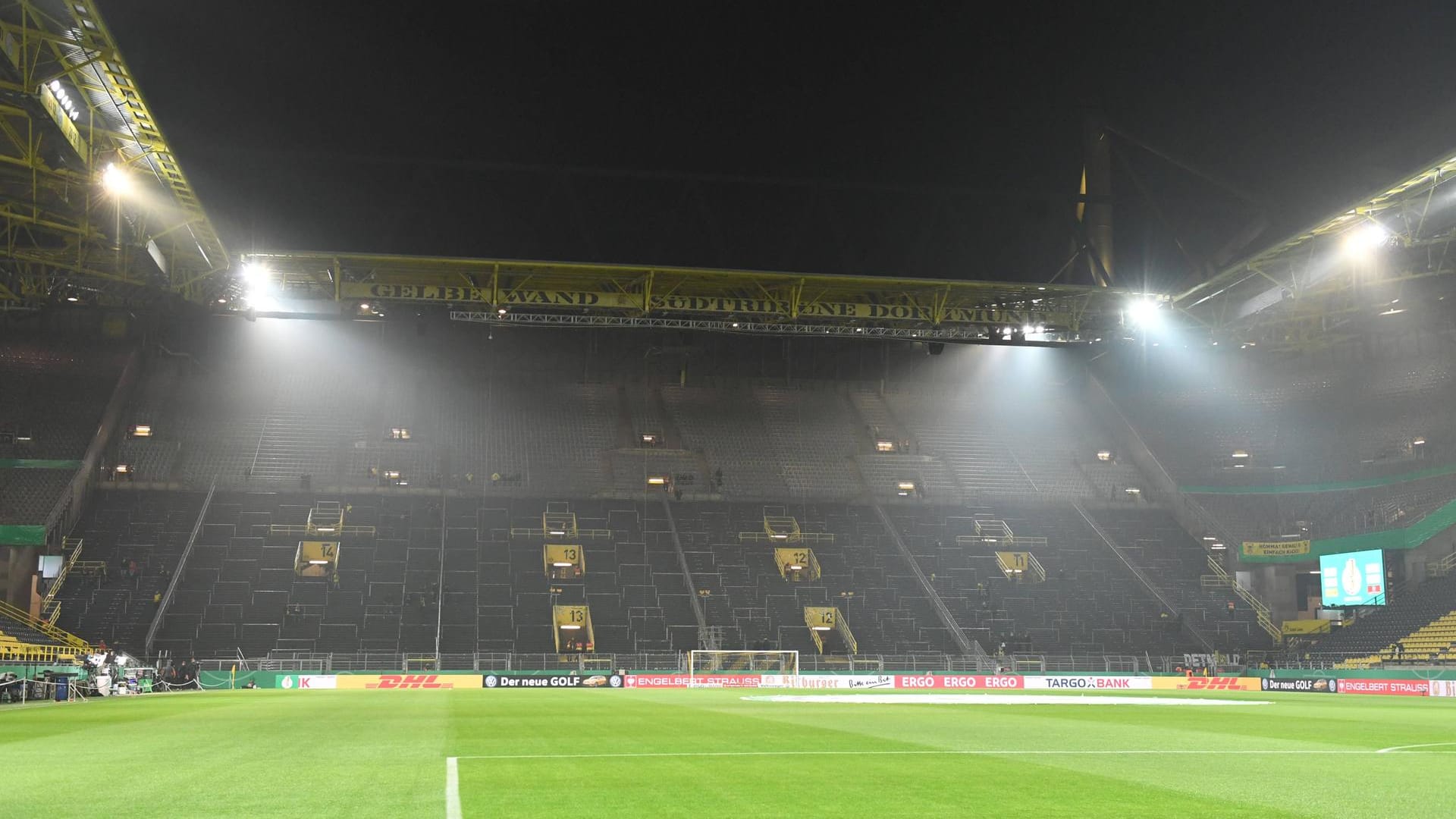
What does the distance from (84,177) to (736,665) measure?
87.4 feet

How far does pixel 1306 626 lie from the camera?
51.9 metres

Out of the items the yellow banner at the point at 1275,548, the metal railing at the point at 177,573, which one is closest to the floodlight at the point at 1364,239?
the yellow banner at the point at 1275,548

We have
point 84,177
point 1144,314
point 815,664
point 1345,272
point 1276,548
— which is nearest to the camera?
point 84,177

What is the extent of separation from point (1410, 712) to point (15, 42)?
31164mm

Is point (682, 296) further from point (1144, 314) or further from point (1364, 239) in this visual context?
point (1364, 239)

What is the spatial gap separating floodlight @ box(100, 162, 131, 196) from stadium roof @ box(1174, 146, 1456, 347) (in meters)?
34.4

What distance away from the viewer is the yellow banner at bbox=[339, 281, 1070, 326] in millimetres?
44500

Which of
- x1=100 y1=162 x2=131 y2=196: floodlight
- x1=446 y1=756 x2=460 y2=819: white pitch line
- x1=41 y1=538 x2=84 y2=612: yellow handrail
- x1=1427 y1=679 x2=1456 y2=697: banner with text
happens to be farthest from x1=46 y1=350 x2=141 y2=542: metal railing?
x1=1427 y1=679 x2=1456 y2=697: banner with text

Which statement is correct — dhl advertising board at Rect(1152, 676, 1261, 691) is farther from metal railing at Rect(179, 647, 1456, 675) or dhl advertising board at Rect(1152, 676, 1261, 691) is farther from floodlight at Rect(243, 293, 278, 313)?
floodlight at Rect(243, 293, 278, 313)

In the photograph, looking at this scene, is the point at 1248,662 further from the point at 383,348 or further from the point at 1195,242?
the point at 383,348

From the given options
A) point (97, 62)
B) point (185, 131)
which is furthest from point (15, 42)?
point (185, 131)

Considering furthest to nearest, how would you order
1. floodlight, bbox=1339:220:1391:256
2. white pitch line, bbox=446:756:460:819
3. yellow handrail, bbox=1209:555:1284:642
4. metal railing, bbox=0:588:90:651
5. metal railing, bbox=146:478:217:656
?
1. yellow handrail, bbox=1209:555:1284:642
2. metal railing, bbox=146:478:217:656
3. metal railing, bbox=0:588:90:651
4. floodlight, bbox=1339:220:1391:256
5. white pitch line, bbox=446:756:460:819

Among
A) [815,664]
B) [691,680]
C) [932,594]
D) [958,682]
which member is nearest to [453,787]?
[691,680]

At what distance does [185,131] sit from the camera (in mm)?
31688
